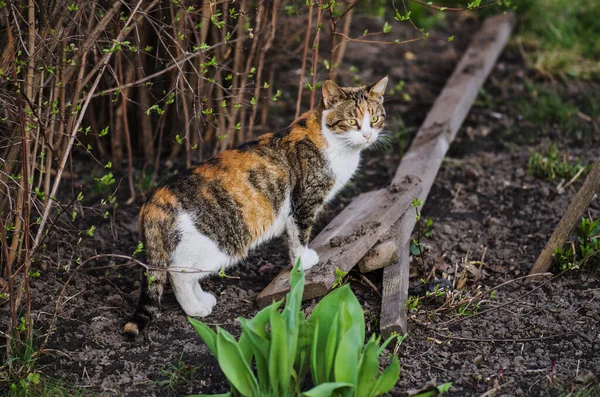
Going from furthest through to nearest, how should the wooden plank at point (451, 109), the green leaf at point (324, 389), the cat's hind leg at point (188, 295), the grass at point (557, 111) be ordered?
the grass at point (557, 111) → the wooden plank at point (451, 109) → the cat's hind leg at point (188, 295) → the green leaf at point (324, 389)

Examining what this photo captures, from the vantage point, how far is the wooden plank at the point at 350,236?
3.74 meters

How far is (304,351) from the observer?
3.00m

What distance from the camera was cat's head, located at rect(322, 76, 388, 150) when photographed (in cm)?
393

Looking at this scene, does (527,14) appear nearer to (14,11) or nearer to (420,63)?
(420,63)

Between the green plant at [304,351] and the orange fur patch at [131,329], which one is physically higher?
the green plant at [304,351]

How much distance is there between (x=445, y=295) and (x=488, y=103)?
10.0ft

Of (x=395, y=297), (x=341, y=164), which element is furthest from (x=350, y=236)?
(x=395, y=297)

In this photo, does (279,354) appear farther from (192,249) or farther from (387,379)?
(192,249)

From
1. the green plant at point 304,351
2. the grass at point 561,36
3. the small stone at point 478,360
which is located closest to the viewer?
the green plant at point 304,351

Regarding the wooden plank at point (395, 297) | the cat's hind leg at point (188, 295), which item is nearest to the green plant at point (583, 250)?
the wooden plank at point (395, 297)

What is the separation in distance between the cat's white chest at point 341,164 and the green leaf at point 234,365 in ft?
4.65

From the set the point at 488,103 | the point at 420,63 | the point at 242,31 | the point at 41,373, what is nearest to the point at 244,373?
the point at 41,373

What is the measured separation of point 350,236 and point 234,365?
1.37 meters

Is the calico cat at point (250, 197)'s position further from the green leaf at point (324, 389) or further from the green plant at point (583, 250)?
the green plant at point (583, 250)
